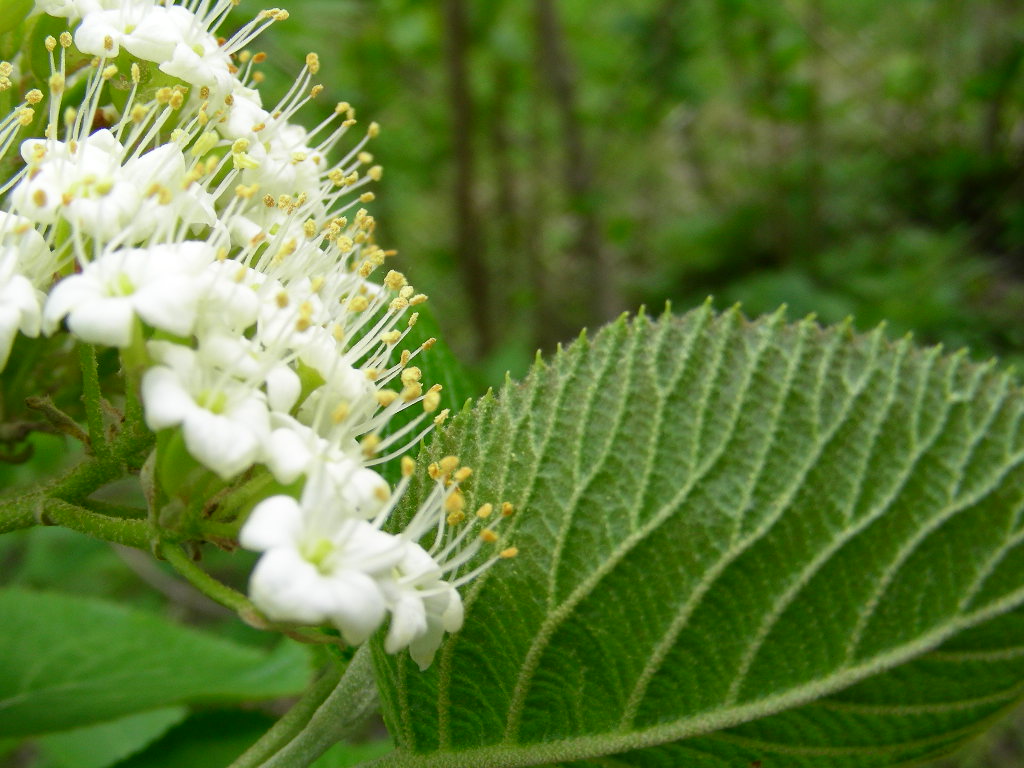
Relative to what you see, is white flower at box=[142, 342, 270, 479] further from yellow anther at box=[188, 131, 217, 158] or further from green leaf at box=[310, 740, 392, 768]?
green leaf at box=[310, 740, 392, 768]

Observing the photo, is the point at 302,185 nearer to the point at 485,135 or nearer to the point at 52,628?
the point at 52,628

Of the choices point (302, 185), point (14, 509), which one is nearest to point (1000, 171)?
point (302, 185)

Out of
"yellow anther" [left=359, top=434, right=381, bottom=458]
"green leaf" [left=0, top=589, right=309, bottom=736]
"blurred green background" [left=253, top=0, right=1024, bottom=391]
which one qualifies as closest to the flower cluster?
"yellow anther" [left=359, top=434, right=381, bottom=458]

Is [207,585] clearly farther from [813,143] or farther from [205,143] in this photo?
[813,143]

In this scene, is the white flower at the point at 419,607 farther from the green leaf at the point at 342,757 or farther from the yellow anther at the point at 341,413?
the green leaf at the point at 342,757

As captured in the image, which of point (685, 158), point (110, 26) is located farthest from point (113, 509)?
Result: point (685, 158)

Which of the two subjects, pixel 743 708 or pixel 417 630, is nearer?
pixel 417 630
